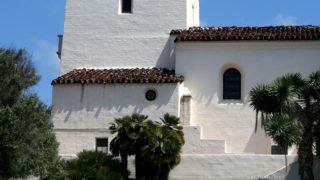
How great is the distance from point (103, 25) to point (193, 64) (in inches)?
208

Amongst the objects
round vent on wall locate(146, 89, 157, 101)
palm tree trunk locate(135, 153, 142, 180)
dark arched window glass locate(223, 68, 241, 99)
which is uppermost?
dark arched window glass locate(223, 68, 241, 99)

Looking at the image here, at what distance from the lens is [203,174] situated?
24.8 metres

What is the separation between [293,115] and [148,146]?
544 cm

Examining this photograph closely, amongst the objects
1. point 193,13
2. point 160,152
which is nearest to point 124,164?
point 160,152

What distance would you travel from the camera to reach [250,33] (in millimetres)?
28984

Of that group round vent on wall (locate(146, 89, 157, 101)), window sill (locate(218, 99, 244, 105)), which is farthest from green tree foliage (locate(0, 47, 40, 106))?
window sill (locate(218, 99, 244, 105))

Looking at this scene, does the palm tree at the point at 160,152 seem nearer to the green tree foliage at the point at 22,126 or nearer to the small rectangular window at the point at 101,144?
the green tree foliage at the point at 22,126

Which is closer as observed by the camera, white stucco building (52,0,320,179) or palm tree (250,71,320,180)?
palm tree (250,71,320,180)

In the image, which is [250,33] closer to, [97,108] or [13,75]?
[97,108]

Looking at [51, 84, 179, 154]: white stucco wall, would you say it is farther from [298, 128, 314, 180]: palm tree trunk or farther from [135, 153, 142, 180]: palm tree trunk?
[298, 128, 314, 180]: palm tree trunk

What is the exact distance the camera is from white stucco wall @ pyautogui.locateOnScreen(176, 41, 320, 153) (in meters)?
28.1

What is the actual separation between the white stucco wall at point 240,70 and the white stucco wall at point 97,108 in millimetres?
1659

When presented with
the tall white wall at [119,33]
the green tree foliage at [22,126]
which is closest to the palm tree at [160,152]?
the green tree foliage at [22,126]

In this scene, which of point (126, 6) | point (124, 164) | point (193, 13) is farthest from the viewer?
point (193, 13)
